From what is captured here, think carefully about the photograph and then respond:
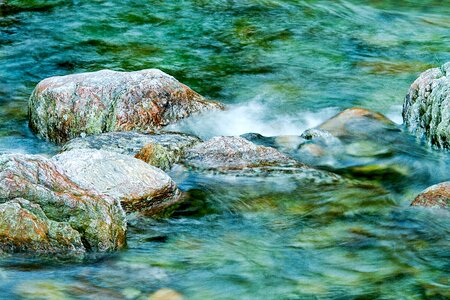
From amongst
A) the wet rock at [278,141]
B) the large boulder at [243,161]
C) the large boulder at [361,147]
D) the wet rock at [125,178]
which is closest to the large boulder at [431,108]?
the large boulder at [361,147]

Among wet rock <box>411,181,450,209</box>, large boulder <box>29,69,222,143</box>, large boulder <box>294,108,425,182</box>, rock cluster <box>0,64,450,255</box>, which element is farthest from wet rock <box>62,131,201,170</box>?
wet rock <box>411,181,450,209</box>

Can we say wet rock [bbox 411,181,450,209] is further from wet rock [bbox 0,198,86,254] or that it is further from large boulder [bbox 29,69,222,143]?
large boulder [bbox 29,69,222,143]

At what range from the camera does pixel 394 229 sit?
21.6ft

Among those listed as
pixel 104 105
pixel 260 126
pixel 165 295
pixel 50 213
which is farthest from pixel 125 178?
pixel 260 126

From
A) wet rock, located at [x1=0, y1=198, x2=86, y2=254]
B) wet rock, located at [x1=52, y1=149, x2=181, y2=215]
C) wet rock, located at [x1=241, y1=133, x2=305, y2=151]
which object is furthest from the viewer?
wet rock, located at [x1=241, y1=133, x2=305, y2=151]

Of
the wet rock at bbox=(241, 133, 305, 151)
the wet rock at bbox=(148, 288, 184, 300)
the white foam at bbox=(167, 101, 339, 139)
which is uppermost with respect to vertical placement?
the wet rock at bbox=(148, 288, 184, 300)

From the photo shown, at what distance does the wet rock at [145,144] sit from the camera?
25.6ft

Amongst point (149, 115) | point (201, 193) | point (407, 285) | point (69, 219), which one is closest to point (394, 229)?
point (407, 285)

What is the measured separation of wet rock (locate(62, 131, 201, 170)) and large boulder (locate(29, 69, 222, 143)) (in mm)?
435

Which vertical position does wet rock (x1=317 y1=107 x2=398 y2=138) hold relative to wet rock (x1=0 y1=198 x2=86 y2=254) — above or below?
below

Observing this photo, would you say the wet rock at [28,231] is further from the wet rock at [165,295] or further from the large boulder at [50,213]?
the wet rock at [165,295]

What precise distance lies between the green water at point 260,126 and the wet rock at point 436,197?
96 millimetres

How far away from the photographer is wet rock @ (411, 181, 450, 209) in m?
6.76

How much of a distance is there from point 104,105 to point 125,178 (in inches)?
88.3
